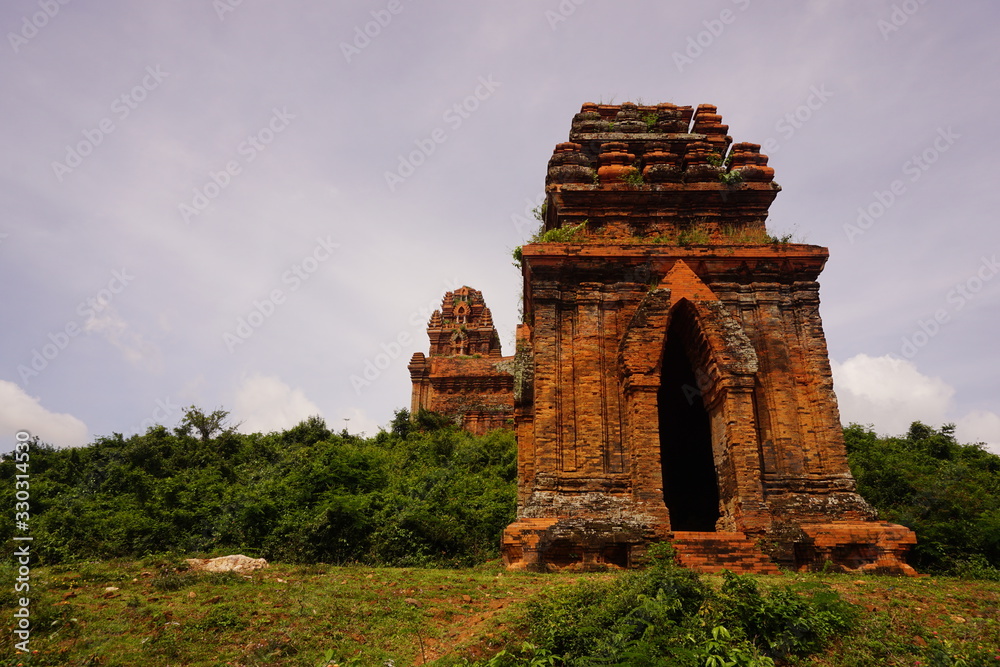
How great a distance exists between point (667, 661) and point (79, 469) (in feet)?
58.3

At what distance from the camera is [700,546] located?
26.5 ft

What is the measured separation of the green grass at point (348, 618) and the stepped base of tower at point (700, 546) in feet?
1.94

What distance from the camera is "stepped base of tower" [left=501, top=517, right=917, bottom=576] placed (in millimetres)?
8062

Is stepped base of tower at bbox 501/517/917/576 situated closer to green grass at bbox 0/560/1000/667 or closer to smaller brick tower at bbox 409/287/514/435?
green grass at bbox 0/560/1000/667

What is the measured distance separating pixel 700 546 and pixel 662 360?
10.7 feet

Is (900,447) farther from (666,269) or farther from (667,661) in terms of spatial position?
(667,661)

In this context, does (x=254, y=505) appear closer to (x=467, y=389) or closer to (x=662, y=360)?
(x=662, y=360)

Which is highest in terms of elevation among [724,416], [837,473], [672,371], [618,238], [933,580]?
[618,238]

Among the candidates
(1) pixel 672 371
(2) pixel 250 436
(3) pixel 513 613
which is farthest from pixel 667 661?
(2) pixel 250 436

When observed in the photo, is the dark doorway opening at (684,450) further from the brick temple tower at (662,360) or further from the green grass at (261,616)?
the green grass at (261,616)

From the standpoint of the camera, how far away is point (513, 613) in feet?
18.7

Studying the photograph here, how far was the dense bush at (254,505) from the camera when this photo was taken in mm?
10633

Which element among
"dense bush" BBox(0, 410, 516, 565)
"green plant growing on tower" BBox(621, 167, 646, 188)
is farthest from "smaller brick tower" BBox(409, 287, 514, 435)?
"green plant growing on tower" BBox(621, 167, 646, 188)

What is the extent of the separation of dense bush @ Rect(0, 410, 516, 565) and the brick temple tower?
2.26 metres
